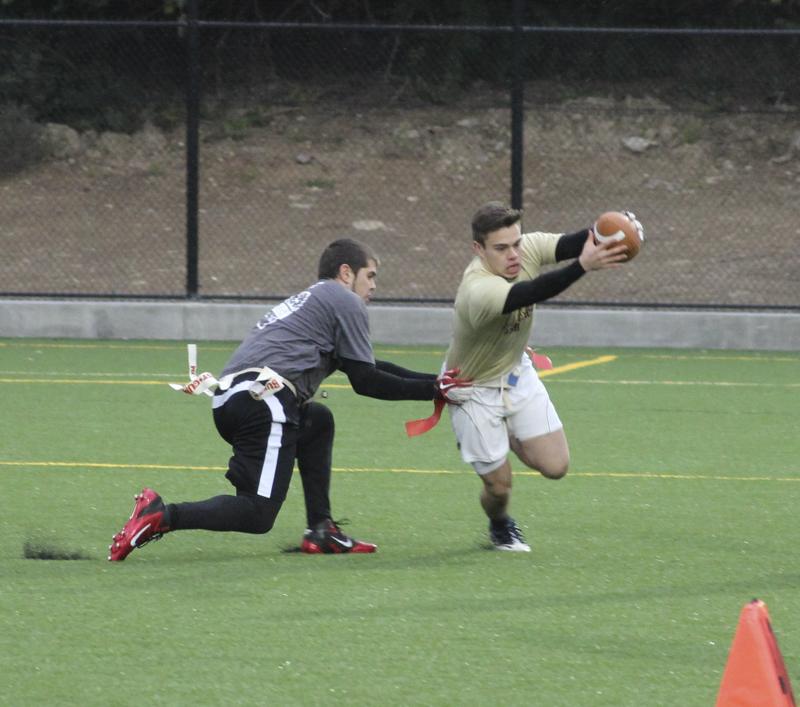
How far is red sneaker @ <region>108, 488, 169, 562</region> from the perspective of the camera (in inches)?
269

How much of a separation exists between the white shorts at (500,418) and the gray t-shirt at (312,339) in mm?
489

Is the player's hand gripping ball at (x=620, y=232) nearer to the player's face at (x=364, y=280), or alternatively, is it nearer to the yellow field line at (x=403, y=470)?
the player's face at (x=364, y=280)

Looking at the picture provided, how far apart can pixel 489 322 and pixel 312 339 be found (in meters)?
0.75

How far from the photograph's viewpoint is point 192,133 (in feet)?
52.5

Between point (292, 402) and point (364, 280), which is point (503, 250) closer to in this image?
point (364, 280)

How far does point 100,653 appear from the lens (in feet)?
18.2

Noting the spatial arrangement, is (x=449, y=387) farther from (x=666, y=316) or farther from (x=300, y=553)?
(x=666, y=316)

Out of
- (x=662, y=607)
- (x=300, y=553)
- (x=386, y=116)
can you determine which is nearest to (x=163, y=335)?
(x=386, y=116)

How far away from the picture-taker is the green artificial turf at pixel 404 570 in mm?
5301

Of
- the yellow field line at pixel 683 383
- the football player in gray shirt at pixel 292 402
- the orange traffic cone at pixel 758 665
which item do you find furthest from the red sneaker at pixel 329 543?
the yellow field line at pixel 683 383

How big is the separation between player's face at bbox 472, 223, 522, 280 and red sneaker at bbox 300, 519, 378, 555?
130cm

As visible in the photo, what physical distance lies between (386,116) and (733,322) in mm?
8236

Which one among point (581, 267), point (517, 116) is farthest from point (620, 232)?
point (517, 116)

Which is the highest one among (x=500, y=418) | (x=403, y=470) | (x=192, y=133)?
(x=192, y=133)
